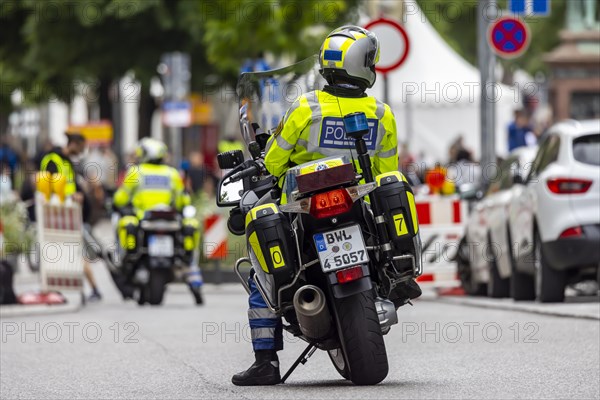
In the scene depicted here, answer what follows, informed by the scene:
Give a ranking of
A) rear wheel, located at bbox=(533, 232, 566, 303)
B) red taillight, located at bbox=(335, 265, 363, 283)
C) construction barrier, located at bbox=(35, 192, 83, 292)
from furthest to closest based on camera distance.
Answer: construction barrier, located at bbox=(35, 192, 83, 292)
rear wheel, located at bbox=(533, 232, 566, 303)
red taillight, located at bbox=(335, 265, 363, 283)

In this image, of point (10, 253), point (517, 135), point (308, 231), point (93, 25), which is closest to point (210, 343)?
point (308, 231)

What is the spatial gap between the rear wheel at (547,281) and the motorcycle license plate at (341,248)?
7198mm

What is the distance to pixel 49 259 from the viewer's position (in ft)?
61.4

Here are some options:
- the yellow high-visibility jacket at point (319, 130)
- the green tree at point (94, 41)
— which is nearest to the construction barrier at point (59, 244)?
the yellow high-visibility jacket at point (319, 130)

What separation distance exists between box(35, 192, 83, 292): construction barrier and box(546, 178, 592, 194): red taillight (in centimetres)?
516

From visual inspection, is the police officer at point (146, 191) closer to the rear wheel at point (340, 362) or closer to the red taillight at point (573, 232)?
the red taillight at point (573, 232)

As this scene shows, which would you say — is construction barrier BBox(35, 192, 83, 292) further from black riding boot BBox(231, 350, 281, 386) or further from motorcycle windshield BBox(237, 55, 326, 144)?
black riding boot BBox(231, 350, 281, 386)

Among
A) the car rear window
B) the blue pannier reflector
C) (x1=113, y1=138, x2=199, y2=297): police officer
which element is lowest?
(x1=113, y1=138, x2=199, y2=297): police officer

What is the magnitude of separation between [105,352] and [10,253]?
12693 mm

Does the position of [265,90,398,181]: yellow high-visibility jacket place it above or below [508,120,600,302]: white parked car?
above

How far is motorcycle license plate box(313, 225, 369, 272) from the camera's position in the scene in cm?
930

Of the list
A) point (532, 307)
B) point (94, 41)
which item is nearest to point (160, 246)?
point (532, 307)

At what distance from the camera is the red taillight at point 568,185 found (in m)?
16.0

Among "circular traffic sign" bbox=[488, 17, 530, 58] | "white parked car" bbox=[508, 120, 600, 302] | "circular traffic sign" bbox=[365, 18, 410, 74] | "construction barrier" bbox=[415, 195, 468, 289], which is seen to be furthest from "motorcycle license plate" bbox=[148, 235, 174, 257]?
"circular traffic sign" bbox=[488, 17, 530, 58]
